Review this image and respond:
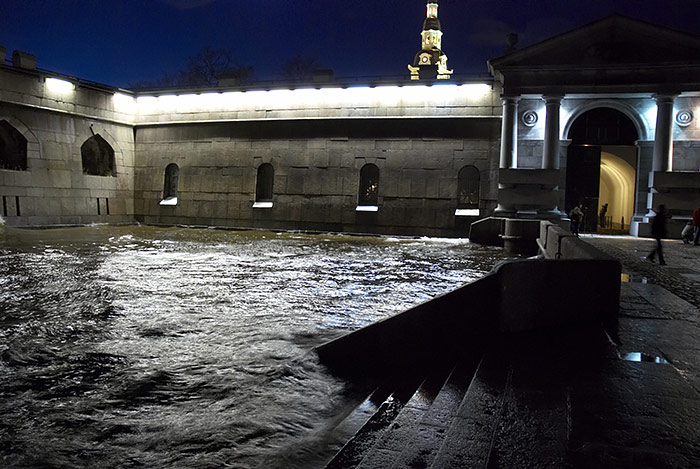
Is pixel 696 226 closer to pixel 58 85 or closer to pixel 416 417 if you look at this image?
pixel 416 417

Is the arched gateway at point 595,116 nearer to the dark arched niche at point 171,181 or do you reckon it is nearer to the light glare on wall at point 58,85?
the dark arched niche at point 171,181

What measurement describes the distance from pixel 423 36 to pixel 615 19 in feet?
234

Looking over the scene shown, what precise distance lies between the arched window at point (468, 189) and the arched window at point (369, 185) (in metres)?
4.15

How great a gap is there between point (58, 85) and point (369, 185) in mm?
15797

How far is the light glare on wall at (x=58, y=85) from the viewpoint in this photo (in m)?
24.4

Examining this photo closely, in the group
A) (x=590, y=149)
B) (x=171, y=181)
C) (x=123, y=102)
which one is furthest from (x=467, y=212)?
(x=123, y=102)

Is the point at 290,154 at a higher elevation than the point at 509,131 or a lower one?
lower

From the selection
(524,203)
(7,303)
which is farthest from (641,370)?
(524,203)

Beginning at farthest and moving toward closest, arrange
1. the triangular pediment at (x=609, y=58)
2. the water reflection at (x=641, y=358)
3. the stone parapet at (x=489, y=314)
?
1. the triangular pediment at (x=609, y=58)
2. the stone parapet at (x=489, y=314)
3. the water reflection at (x=641, y=358)

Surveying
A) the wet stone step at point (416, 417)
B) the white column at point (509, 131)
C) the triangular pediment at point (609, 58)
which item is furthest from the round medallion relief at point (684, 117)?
the wet stone step at point (416, 417)

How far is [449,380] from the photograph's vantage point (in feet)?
15.3

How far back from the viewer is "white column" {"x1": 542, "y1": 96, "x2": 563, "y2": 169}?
74.4 ft

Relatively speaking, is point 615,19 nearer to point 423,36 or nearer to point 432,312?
point 432,312

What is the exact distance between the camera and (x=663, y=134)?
22.0m
